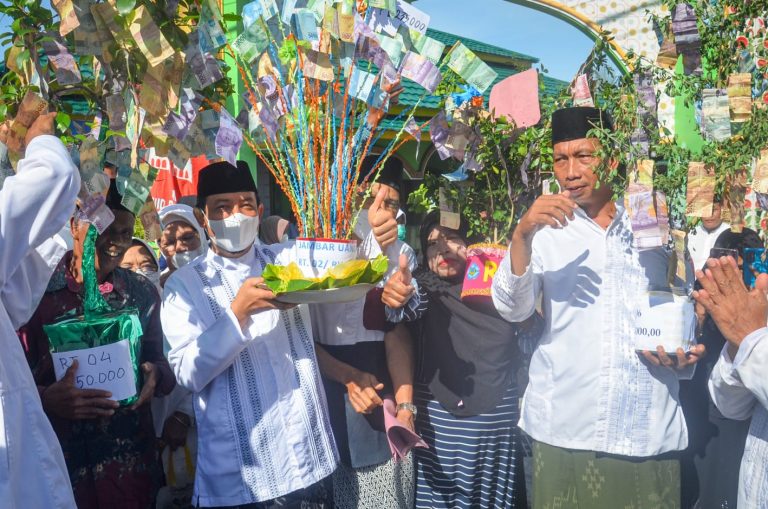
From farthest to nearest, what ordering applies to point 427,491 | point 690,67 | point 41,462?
point 427,491
point 690,67
point 41,462

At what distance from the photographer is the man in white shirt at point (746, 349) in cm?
189

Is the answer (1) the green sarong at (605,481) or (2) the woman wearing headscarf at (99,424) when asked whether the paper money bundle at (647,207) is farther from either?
(2) the woman wearing headscarf at (99,424)

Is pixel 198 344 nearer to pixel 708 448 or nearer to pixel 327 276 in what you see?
pixel 327 276

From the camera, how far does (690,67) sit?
2.27 m

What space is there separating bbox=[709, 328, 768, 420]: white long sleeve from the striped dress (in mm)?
866

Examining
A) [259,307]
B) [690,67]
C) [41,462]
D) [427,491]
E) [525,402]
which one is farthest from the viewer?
[427,491]

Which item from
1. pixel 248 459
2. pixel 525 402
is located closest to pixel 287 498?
pixel 248 459

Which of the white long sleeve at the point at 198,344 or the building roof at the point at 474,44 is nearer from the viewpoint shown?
the white long sleeve at the point at 198,344

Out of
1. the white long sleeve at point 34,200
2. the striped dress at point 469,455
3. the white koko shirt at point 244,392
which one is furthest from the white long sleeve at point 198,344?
the striped dress at point 469,455

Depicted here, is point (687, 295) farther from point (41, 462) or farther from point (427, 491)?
point (41, 462)

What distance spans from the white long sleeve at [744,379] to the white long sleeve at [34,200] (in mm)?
1887

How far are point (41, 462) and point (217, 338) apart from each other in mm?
565

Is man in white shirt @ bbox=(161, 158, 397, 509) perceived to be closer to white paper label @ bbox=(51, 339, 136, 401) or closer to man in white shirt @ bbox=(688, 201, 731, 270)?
white paper label @ bbox=(51, 339, 136, 401)

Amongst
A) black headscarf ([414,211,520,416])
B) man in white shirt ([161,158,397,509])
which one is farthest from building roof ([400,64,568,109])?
man in white shirt ([161,158,397,509])
